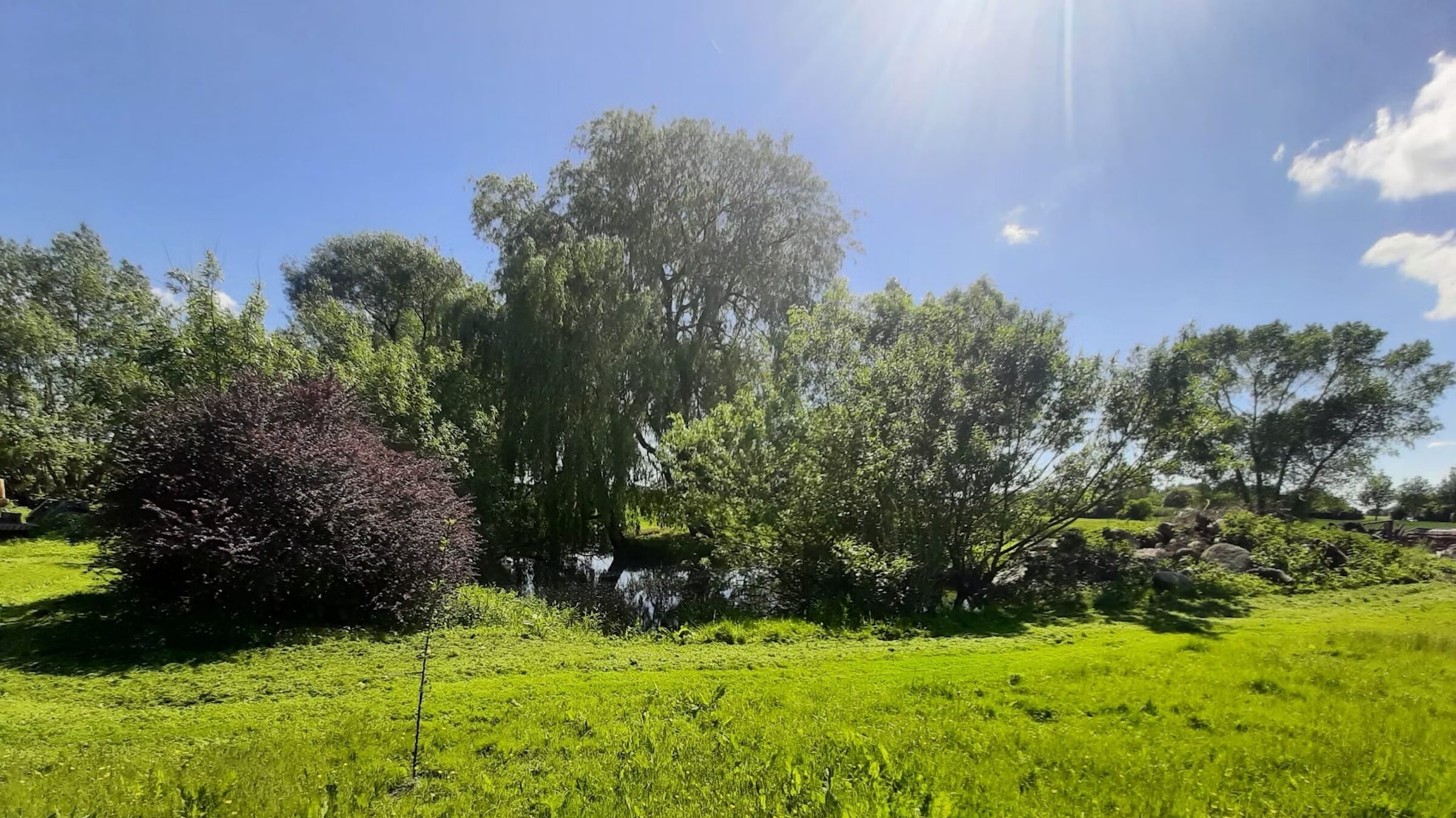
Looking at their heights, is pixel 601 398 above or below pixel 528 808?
above

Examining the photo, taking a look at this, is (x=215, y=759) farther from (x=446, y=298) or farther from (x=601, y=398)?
(x=446, y=298)

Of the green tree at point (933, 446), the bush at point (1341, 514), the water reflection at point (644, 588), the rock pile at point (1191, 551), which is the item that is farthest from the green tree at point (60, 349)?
the bush at point (1341, 514)

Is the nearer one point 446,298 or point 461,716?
point 461,716

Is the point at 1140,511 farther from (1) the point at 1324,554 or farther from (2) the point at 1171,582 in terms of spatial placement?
(2) the point at 1171,582

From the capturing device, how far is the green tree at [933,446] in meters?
13.5

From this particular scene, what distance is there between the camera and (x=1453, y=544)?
20703 millimetres

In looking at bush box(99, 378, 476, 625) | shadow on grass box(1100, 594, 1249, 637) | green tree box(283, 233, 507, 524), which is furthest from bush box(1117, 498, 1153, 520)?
bush box(99, 378, 476, 625)

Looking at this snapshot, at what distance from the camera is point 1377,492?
33406mm

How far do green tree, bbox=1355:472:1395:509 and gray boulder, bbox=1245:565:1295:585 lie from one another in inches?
999

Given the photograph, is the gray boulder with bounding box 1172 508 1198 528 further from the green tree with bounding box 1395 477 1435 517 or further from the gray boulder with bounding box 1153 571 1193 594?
the green tree with bounding box 1395 477 1435 517

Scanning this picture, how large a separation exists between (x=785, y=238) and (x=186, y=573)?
1982 cm

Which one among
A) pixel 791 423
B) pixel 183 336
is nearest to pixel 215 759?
pixel 791 423

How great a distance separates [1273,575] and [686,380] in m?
16.4

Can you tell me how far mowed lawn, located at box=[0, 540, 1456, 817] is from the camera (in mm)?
3965
